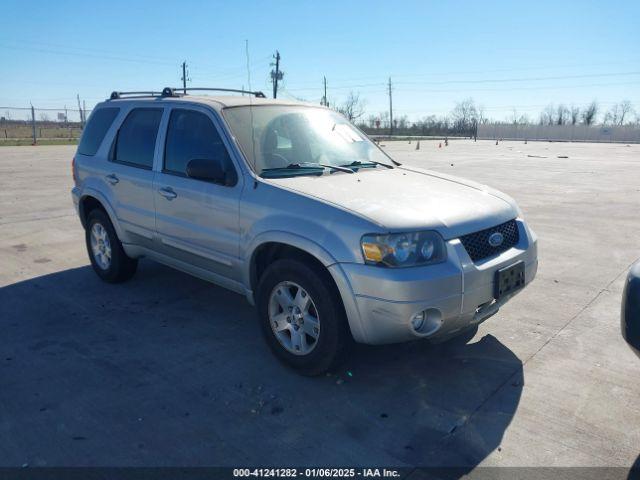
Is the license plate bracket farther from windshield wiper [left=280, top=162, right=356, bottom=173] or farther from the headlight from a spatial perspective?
windshield wiper [left=280, top=162, right=356, bottom=173]

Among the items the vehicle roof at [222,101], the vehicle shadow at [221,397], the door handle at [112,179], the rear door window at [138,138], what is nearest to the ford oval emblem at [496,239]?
the vehicle shadow at [221,397]

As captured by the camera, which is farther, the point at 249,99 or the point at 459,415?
the point at 249,99

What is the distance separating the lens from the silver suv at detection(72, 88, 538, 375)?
10.4 feet

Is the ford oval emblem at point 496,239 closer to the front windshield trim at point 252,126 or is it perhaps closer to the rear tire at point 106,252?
the front windshield trim at point 252,126

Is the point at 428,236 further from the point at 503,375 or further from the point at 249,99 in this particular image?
the point at 249,99

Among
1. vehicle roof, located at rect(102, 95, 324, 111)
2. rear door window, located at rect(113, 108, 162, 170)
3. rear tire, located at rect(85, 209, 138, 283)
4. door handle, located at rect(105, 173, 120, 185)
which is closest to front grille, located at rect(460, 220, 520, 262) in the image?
vehicle roof, located at rect(102, 95, 324, 111)

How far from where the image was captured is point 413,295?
3.06m

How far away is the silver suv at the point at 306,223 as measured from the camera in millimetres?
3170

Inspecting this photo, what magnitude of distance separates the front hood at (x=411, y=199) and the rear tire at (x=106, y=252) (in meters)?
2.43

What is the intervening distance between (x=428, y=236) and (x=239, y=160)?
1555 millimetres

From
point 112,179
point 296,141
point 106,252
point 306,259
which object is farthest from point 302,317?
point 106,252

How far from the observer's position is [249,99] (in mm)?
4637

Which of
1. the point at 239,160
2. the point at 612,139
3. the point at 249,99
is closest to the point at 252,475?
the point at 239,160

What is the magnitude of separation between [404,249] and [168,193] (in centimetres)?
227
